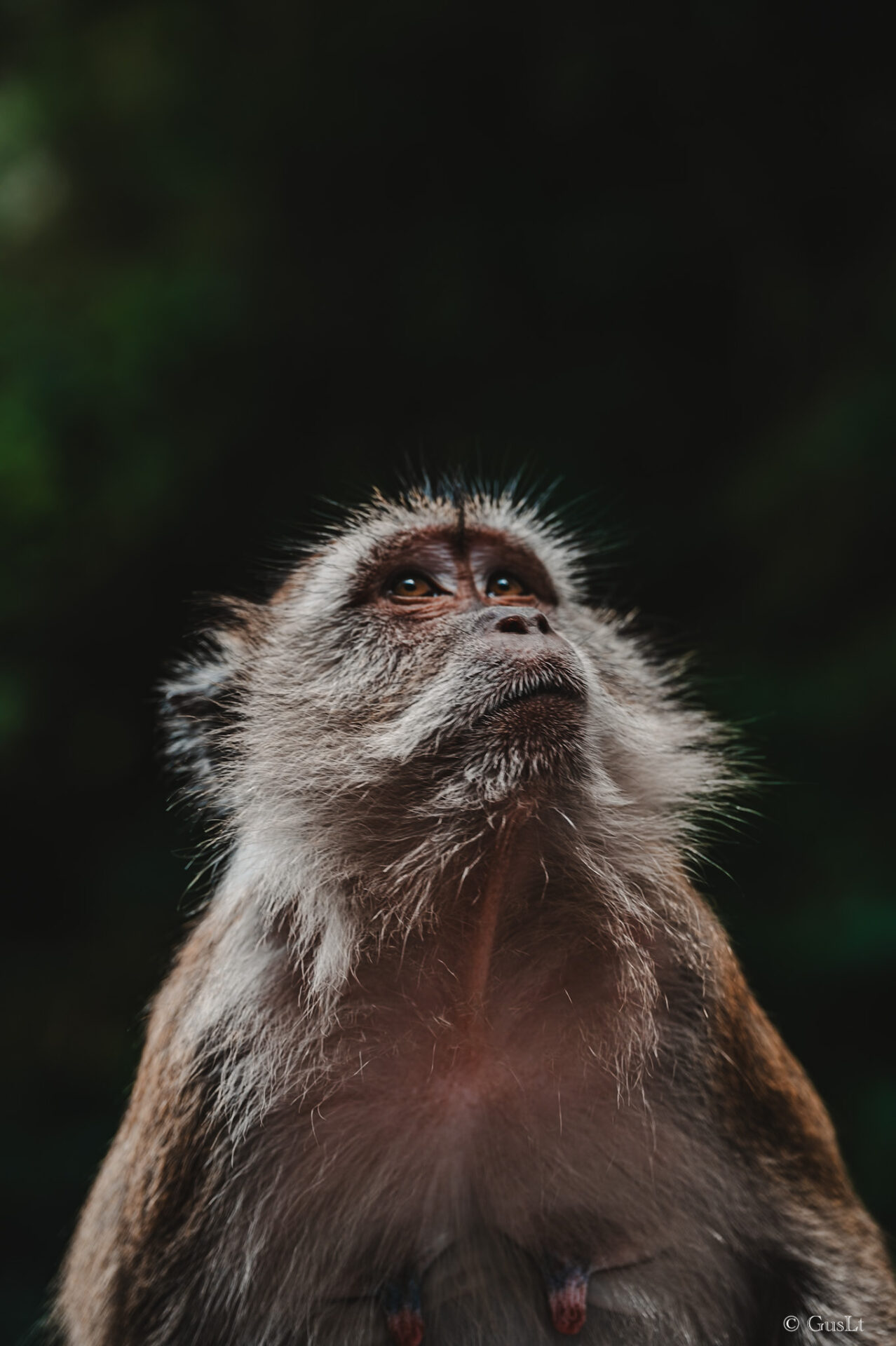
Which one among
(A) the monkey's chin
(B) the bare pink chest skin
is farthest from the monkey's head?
(B) the bare pink chest skin

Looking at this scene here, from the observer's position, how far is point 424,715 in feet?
5.39

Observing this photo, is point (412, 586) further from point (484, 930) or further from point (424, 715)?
point (484, 930)

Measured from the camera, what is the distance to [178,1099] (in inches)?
70.2

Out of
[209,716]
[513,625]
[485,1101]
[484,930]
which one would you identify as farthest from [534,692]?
[209,716]

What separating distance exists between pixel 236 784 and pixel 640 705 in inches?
29.5

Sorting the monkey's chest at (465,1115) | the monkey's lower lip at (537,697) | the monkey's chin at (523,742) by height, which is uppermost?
the monkey's lower lip at (537,697)

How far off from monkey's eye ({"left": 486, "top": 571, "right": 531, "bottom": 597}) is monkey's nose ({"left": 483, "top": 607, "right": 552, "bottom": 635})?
1.24 ft

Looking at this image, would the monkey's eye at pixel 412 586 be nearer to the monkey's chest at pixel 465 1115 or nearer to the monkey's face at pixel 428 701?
the monkey's face at pixel 428 701

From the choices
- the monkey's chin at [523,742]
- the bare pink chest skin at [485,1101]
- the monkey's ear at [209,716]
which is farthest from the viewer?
the monkey's ear at [209,716]

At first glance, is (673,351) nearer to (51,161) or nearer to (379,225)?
(379,225)

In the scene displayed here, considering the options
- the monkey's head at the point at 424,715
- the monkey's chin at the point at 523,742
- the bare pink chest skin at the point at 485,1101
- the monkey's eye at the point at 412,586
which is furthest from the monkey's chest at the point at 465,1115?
the monkey's eye at the point at 412,586

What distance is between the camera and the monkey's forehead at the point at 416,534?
6.81ft

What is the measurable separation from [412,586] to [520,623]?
0.40 meters

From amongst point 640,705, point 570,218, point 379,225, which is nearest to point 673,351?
point 570,218
